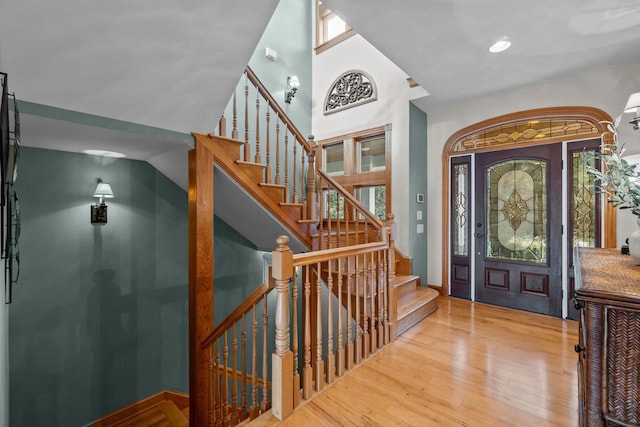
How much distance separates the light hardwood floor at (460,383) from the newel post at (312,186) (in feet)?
5.21

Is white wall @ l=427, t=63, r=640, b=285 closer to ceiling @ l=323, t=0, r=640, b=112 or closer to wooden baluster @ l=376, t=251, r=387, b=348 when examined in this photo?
ceiling @ l=323, t=0, r=640, b=112

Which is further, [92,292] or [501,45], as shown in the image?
[92,292]

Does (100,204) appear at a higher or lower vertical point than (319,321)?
higher

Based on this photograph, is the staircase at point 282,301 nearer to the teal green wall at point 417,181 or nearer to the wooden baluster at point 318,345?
the wooden baluster at point 318,345

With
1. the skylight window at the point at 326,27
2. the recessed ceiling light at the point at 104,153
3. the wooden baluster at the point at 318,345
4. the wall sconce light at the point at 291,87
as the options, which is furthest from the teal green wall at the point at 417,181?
the recessed ceiling light at the point at 104,153

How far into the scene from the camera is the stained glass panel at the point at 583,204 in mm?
3213

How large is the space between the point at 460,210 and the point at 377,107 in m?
1.94

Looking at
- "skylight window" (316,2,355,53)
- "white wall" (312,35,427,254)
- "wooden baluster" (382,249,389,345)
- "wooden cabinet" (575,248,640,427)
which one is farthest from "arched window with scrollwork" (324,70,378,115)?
"wooden cabinet" (575,248,640,427)

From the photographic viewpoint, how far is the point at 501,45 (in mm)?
2699

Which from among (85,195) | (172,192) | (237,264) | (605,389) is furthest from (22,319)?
(605,389)

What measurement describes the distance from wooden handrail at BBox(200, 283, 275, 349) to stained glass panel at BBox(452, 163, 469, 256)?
3010 mm

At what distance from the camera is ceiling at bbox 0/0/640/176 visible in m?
1.65

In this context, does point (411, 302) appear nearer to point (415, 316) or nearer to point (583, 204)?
point (415, 316)

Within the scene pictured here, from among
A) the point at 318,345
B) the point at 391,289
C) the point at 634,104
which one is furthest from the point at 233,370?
the point at 634,104
